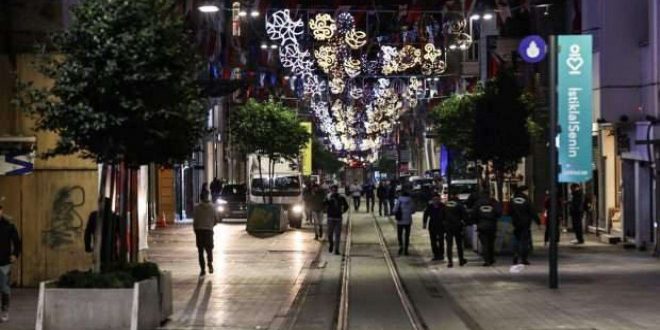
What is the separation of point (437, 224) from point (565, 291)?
305 inches

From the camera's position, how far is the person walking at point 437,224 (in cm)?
2631

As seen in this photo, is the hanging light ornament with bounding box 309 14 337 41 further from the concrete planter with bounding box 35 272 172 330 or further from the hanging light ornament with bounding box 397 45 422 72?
the concrete planter with bounding box 35 272 172 330

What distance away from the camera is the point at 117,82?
45.2 ft

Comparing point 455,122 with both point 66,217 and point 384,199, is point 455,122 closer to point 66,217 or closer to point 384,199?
point 384,199

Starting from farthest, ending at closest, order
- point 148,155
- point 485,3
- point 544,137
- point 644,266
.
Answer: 1. point 485,3
2. point 544,137
3. point 644,266
4. point 148,155

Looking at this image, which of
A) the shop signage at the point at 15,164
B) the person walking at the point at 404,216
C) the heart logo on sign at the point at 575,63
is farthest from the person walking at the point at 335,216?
the shop signage at the point at 15,164

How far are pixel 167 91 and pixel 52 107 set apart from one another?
1.51 metres

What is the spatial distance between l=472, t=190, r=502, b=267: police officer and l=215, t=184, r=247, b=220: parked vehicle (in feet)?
79.6

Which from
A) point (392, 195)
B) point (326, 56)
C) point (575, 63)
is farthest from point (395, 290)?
point (392, 195)

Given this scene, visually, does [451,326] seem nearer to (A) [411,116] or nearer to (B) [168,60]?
(B) [168,60]

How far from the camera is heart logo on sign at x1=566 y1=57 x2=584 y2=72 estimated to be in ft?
73.8

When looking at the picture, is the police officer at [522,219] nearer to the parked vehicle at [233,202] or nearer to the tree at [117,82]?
the tree at [117,82]

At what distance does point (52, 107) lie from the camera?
14.0 metres

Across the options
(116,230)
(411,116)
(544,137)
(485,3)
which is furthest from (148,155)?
(411,116)
